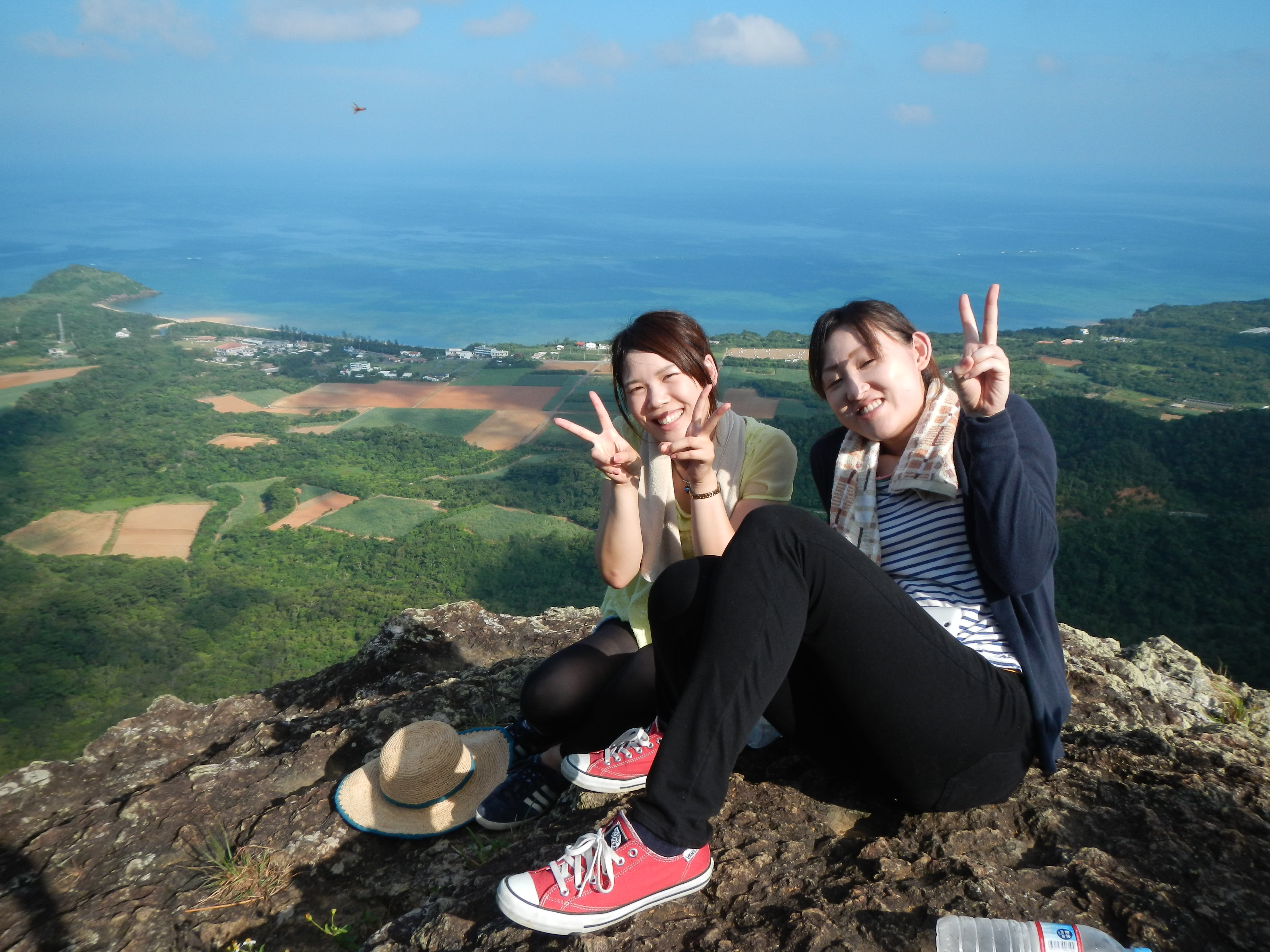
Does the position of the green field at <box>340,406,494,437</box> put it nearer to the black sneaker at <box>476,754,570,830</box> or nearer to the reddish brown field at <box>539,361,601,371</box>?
the reddish brown field at <box>539,361,601,371</box>

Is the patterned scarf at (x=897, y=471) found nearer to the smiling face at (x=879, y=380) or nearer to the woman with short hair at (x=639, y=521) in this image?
the smiling face at (x=879, y=380)

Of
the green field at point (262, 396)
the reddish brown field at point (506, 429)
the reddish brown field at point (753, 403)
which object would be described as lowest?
the green field at point (262, 396)

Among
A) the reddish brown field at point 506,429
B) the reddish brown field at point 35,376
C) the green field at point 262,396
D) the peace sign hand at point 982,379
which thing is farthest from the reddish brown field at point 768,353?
the reddish brown field at point 35,376

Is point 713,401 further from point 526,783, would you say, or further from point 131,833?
point 131,833

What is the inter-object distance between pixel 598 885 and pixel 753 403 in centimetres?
2395

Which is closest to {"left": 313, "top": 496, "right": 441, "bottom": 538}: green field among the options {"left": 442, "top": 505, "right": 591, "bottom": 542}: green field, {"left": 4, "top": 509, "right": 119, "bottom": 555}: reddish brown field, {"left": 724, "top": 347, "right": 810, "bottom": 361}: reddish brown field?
{"left": 442, "top": 505, "right": 591, "bottom": 542}: green field

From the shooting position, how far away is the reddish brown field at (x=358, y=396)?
38.5 meters

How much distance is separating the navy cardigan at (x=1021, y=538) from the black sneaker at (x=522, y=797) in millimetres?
1562

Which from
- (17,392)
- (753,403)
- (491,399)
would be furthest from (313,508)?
(17,392)

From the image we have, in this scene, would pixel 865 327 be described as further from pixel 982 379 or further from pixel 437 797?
pixel 437 797

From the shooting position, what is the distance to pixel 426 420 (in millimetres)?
35562

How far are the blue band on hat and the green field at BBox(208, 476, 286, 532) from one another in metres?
26.1

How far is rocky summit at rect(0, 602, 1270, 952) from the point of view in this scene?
1812mm

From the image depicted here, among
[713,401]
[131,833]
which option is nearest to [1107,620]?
[713,401]
